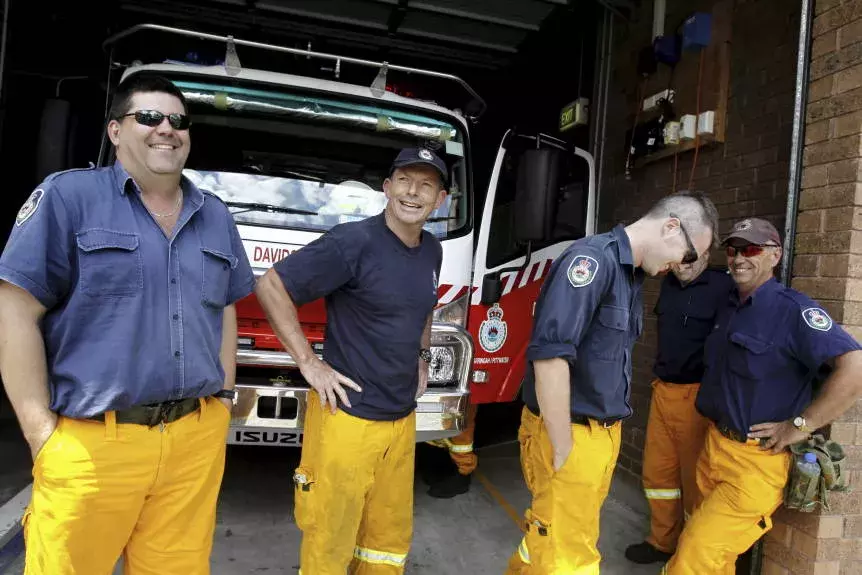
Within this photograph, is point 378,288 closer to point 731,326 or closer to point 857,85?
point 731,326

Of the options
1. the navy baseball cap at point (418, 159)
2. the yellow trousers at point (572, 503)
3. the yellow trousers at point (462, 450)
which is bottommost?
the yellow trousers at point (462, 450)

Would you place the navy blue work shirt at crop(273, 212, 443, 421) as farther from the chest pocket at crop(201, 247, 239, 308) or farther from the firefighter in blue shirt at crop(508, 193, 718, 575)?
the firefighter in blue shirt at crop(508, 193, 718, 575)

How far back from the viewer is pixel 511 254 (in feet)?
11.8

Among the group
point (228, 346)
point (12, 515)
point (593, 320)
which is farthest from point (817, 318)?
point (12, 515)

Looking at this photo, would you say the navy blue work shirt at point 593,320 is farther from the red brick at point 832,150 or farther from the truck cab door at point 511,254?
the red brick at point 832,150

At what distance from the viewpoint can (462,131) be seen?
11.4 feet

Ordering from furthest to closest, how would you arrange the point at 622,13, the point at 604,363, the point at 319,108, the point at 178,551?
the point at 622,13 < the point at 319,108 < the point at 604,363 < the point at 178,551

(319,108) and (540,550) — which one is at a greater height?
(319,108)

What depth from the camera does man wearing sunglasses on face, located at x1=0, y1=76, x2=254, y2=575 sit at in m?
1.54

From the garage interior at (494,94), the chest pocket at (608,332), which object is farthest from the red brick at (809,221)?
the chest pocket at (608,332)

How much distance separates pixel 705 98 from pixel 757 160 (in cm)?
59

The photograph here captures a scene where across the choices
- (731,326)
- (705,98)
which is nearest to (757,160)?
(705,98)

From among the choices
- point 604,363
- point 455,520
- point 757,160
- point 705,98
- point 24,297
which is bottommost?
point 455,520

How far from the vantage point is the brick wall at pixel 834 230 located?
7.93 feet
